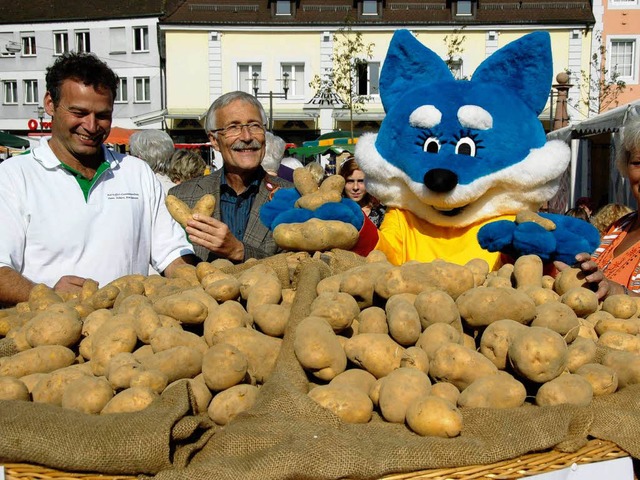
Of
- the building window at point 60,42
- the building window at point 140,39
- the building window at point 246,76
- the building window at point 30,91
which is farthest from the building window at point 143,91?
the building window at point 246,76

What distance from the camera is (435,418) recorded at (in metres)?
1.50

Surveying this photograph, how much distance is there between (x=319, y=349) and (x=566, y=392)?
2.05 feet

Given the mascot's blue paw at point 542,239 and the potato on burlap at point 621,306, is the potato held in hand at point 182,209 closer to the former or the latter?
the mascot's blue paw at point 542,239

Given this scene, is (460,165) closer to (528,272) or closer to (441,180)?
(441,180)

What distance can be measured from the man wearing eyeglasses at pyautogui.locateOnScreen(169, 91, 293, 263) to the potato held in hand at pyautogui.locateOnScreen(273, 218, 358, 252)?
754 mm

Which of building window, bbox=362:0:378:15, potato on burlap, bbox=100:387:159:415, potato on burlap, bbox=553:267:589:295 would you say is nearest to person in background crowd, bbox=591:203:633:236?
potato on burlap, bbox=553:267:589:295

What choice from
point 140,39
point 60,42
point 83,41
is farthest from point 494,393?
point 60,42

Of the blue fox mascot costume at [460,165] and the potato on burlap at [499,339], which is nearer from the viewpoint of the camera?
the potato on burlap at [499,339]

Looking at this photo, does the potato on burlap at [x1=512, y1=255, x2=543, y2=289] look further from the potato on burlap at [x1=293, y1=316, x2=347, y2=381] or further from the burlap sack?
the potato on burlap at [x1=293, y1=316, x2=347, y2=381]

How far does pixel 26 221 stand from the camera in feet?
9.34

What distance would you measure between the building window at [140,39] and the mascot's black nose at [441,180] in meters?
28.5

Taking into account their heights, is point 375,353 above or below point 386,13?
below

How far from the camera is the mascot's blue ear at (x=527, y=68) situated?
3.01 metres

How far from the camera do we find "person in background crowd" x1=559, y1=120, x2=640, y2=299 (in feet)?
9.14
